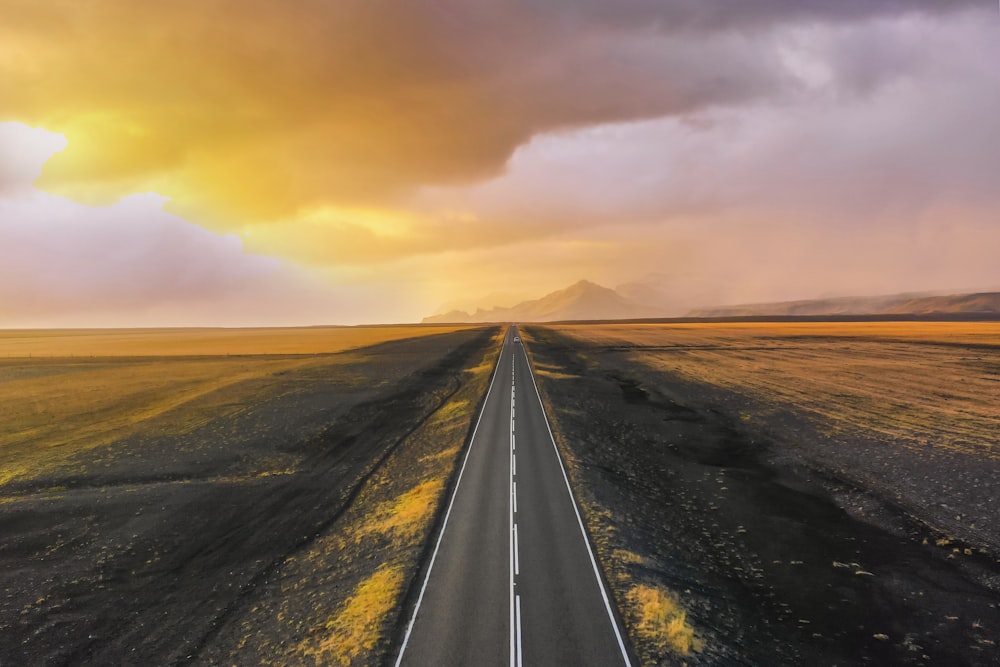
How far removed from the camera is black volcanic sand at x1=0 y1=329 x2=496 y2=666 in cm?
1725

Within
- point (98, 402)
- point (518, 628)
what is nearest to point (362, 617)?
point (518, 628)

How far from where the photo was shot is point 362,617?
16.5 metres

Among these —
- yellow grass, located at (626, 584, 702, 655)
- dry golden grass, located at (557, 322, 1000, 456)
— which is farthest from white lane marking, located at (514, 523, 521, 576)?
dry golden grass, located at (557, 322, 1000, 456)

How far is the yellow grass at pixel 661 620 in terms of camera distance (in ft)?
48.8

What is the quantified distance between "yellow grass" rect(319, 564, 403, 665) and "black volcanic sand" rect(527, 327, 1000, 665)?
8.77m

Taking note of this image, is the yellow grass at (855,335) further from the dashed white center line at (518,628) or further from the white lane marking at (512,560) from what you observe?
the dashed white center line at (518,628)

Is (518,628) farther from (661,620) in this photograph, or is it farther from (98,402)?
(98,402)

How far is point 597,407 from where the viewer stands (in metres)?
49.5

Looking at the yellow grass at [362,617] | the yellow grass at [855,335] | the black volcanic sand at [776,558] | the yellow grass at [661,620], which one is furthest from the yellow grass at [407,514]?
the yellow grass at [855,335]

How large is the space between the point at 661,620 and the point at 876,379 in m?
62.2

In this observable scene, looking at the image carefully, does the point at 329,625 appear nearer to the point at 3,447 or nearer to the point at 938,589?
the point at 938,589

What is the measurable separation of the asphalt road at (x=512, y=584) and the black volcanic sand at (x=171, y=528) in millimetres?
5061

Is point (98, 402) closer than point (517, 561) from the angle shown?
No

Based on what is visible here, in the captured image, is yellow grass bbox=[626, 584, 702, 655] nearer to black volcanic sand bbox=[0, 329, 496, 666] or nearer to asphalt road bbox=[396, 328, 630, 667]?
asphalt road bbox=[396, 328, 630, 667]
